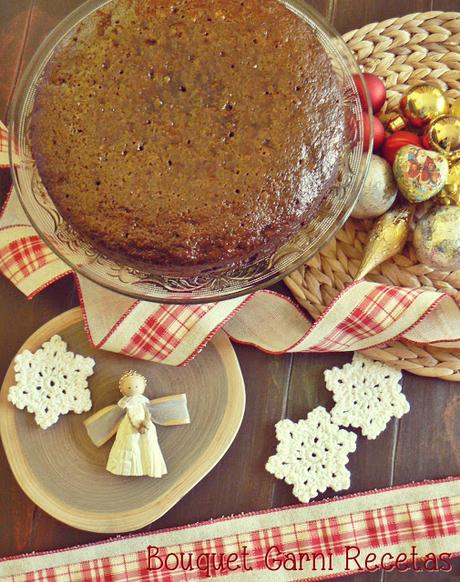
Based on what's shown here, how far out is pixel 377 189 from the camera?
3.54ft

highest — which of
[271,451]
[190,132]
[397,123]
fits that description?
[190,132]

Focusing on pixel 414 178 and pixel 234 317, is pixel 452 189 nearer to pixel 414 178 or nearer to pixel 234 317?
pixel 414 178

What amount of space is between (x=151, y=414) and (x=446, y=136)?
664 millimetres

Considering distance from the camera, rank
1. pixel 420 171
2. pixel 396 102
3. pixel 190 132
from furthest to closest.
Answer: pixel 396 102, pixel 420 171, pixel 190 132

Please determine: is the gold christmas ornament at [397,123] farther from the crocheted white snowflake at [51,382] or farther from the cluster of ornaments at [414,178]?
the crocheted white snowflake at [51,382]

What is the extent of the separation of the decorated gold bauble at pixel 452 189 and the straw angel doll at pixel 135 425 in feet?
1.78

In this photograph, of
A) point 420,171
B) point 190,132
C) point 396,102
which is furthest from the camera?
point 396,102

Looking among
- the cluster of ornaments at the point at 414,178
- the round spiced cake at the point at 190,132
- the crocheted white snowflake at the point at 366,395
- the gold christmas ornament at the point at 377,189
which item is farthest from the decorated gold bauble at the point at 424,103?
the crocheted white snowflake at the point at 366,395

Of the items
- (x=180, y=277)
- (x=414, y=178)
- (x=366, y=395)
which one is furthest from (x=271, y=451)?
(x=414, y=178)

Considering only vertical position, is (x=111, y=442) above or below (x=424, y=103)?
below

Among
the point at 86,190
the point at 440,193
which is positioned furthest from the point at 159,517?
the point at 440,193

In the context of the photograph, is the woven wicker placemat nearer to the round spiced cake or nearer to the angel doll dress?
the round spiced cake

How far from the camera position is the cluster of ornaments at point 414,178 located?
1061 mm

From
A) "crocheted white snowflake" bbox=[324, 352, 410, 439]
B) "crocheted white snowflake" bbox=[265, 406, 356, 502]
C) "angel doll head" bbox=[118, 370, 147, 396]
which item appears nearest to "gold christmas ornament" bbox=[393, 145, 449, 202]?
"crocheted white snowflake" bbox=[324, 352, 410, 439]
